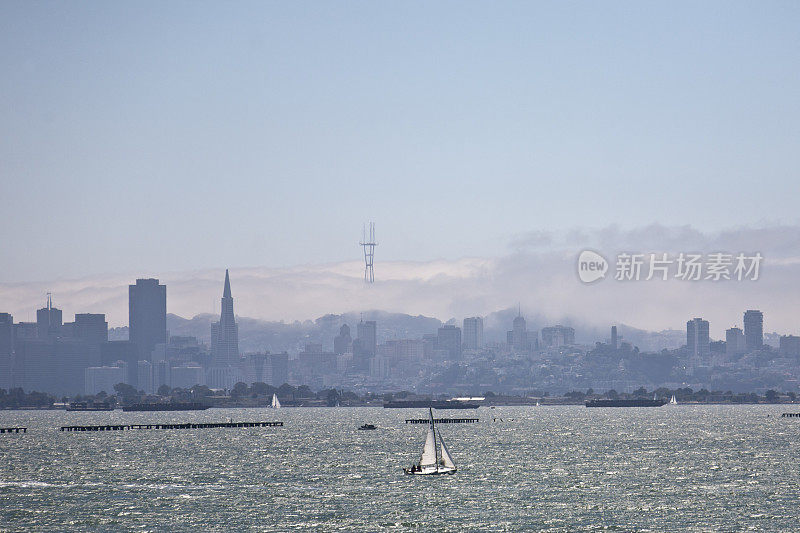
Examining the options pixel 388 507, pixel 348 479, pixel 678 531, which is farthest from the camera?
pixel 348 479

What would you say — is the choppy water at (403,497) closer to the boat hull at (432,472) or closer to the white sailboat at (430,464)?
the boat hull at (432,472)

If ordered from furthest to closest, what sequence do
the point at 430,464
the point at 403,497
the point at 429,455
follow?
1. the point at 429,455
2. the point at 430,464
3. the point at 403,497

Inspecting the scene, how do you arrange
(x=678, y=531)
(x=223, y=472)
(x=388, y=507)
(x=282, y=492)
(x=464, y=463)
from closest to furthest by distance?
(x=678, y=531), (x=388, y=507), (x=282, y=492), (x=223, y=472), (x=464, y=463)

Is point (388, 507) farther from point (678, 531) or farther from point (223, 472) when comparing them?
point (223, 472)

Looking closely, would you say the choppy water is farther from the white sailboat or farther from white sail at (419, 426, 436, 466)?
white sail at (419, 426, 436, 466)

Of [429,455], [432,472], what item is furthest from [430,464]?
[429,455]

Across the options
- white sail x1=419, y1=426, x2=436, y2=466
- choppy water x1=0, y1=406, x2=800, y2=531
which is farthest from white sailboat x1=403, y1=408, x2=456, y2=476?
choppy water x1=0, y1=406, x2=800, y2=531

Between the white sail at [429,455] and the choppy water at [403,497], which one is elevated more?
the white sail at [429,455]

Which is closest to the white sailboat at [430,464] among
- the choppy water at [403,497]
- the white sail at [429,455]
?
the white sail at [429,455]

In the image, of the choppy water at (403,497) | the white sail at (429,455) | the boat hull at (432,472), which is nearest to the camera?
the choppy water at (403,497)

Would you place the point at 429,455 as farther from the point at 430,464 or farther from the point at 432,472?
the point at 432,472

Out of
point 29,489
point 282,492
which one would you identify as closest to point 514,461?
point 282,492
